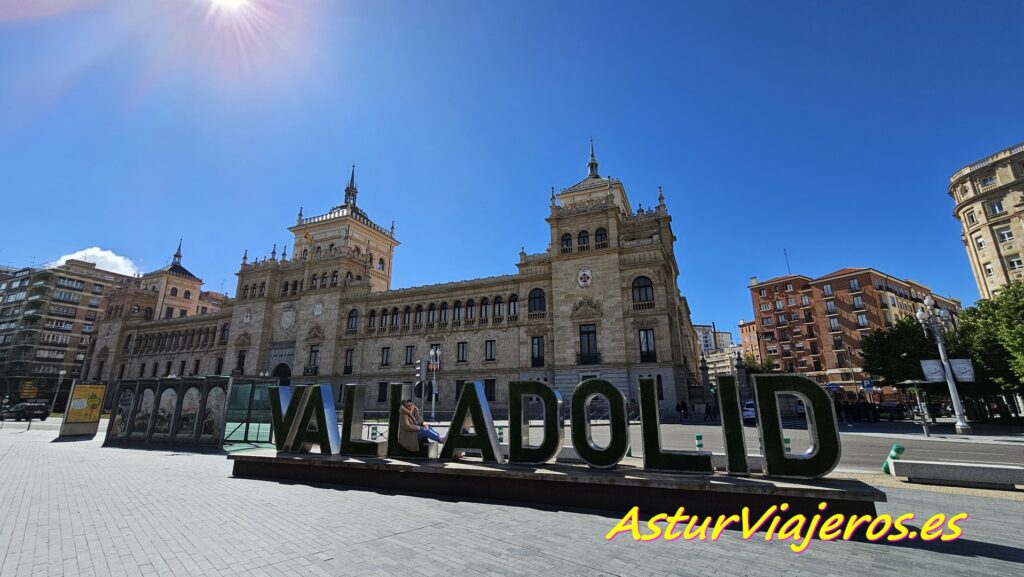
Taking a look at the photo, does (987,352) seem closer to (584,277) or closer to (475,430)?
(584,277)

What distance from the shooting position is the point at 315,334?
4209 cm

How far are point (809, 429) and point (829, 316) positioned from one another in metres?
64.6

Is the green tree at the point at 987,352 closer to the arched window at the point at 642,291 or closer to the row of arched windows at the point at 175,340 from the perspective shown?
the arched window at the point at 642,291

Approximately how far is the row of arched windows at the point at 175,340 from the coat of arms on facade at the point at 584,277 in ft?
138

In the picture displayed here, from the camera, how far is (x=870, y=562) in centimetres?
465

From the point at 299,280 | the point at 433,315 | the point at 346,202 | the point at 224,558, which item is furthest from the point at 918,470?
the point at 346,202

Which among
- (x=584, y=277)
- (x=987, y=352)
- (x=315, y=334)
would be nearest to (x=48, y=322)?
(x=315, y=334)

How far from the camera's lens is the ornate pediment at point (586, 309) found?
1248 inches

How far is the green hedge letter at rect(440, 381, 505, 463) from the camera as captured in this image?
8.40m

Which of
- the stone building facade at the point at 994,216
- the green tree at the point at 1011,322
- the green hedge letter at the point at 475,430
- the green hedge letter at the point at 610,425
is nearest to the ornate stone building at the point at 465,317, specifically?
the green tree at the point at 1011,322

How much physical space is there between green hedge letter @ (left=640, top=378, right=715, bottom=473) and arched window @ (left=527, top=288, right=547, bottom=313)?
89.3 feet

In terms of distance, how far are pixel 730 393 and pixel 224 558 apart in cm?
749

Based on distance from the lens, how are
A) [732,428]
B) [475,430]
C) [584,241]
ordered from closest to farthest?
[732,428] < [475,430] < [584,241]

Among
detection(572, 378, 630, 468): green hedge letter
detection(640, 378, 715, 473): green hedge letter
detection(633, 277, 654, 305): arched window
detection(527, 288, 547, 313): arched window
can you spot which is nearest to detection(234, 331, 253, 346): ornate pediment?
detection(527, 288, 547, 313): arched window
